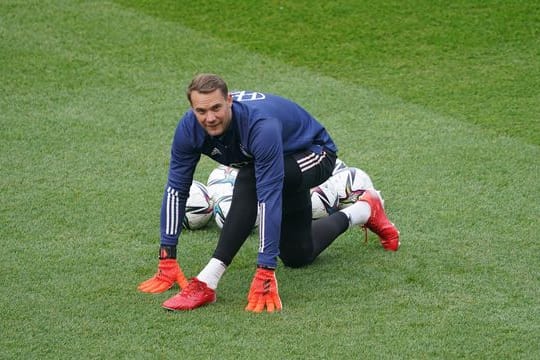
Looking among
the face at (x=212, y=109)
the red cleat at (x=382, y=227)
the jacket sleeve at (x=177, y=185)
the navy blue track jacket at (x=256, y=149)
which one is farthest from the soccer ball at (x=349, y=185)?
the face at (x=212, y=109)

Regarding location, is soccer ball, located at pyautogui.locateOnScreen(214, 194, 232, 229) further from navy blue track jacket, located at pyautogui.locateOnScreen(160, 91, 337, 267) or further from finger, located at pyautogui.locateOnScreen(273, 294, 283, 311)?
finger, located at pyautogui.locateOnScreen(273, 294, 283, 311)

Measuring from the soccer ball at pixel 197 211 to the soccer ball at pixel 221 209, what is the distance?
0.21 feet

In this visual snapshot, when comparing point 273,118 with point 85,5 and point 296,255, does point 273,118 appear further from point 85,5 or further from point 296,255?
point 85,5

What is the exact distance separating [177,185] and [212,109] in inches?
23.5

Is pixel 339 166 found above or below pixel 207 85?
below

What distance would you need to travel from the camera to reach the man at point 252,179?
5402mm

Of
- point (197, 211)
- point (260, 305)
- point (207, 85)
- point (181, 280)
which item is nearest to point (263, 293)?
point (260, 305)

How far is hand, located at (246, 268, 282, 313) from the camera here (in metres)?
5.48

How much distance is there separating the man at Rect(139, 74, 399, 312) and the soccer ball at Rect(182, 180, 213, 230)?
30.4 inches

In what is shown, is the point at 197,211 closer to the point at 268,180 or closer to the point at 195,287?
the point at 195,287

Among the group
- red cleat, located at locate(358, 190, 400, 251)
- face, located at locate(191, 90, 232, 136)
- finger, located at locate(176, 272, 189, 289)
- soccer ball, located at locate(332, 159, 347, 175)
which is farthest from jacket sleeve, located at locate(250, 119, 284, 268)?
soccer ball, located at locate(332, 159, 347, 175)

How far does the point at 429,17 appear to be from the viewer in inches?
423

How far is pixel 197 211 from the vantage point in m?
6.68

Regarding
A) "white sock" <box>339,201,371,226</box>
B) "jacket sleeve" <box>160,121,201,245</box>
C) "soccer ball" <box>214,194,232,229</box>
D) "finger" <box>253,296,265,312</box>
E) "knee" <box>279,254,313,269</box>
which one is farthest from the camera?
"soccer ball" <box>214,194,232,229</box>
